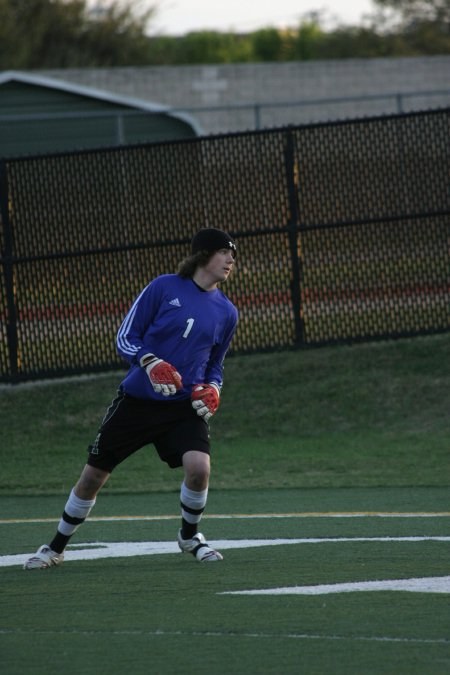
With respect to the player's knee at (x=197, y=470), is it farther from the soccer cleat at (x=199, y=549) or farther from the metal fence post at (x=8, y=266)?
the metal fence post at (x=8, y=266)

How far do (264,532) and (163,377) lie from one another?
2.15 meters

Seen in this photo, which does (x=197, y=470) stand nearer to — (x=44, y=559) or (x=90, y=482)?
(x=90, y=482)

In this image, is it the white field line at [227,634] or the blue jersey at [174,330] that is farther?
the blue jersey at [174,330]

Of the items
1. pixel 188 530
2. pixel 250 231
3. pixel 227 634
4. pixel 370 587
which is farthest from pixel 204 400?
pixel 250 231

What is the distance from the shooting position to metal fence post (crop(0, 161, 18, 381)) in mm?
15680

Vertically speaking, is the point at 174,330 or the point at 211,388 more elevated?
the point at 174,330

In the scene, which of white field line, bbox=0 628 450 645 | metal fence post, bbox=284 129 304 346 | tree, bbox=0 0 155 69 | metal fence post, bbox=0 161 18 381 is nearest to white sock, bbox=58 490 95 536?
white field line, bbox=0 628 450 645

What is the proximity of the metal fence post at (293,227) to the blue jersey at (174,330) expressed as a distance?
305 inches

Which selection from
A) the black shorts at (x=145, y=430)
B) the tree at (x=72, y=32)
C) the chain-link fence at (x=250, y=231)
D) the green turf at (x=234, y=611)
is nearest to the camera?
the green turf at (x=234, y=611)

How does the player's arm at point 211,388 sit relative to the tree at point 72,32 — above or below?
above

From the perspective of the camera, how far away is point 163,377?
784cm

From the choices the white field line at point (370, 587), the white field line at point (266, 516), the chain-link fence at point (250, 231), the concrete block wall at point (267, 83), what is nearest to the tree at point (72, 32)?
the concrete block wall at point (267, 83)

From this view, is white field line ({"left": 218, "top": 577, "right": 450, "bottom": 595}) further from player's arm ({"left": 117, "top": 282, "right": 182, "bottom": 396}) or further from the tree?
the tree

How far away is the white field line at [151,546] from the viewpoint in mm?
8602
